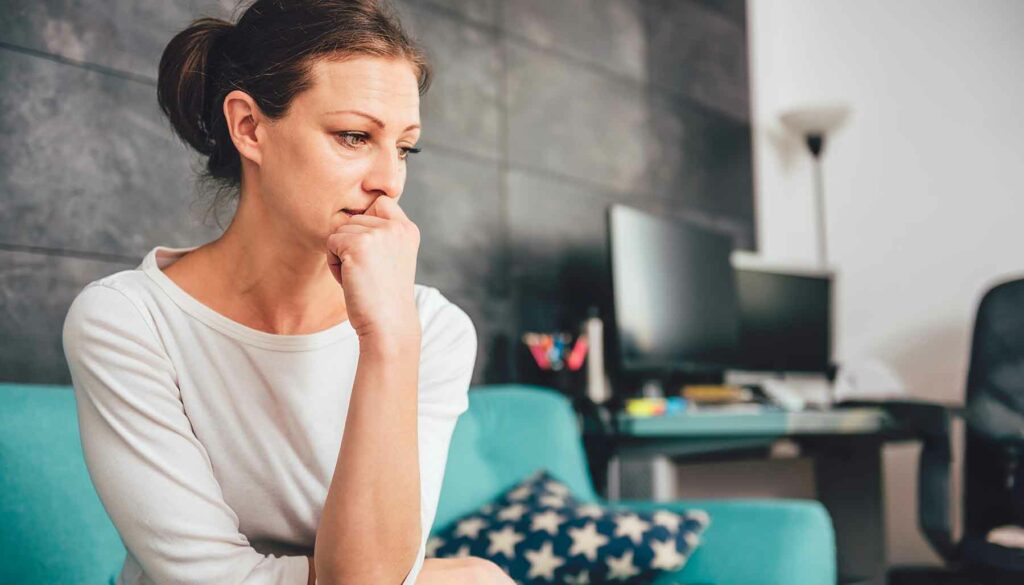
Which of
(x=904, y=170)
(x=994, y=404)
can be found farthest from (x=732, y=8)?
(x=994, y=404)

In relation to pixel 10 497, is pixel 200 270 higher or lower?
higher

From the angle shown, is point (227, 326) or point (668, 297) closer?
point (227, 326)

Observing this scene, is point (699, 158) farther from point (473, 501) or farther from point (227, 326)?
point (227, 326)

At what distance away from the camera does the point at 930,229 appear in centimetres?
335

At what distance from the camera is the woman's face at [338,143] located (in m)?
1.00

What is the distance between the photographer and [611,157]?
9.50 feet

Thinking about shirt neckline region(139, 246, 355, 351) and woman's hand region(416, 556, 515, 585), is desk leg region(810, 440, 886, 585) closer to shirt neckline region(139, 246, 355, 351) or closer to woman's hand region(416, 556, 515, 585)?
woman's hand region(416, 556, 515, 585)

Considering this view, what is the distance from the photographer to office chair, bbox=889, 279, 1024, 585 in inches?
86.6

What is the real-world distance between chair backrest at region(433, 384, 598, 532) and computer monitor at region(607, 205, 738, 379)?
385mm

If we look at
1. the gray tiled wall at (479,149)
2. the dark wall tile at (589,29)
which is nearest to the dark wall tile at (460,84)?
the gray tiled wall at (479,149)

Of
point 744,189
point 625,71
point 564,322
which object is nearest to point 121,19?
point 564,322

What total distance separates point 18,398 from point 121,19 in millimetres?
764

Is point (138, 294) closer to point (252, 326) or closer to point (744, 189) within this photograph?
point (252, 326)

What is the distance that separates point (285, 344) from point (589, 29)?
207cm
